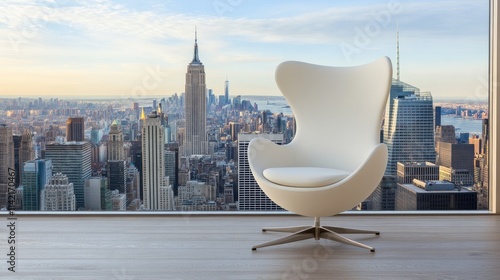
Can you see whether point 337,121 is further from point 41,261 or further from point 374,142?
point 41,261

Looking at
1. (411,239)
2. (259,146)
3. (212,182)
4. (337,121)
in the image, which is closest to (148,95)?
(212,182)

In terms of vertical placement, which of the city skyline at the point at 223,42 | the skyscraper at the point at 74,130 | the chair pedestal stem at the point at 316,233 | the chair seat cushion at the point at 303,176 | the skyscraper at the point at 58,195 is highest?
the city skyline at the point at 223,42

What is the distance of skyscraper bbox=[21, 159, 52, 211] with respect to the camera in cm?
429

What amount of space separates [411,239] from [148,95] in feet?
7.09

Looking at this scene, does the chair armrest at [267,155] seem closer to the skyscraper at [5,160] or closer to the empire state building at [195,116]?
the empire state building at [195,116]

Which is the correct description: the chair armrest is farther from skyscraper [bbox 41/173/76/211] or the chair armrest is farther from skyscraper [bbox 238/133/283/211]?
skyscraper [bbox 41/173/76/211]

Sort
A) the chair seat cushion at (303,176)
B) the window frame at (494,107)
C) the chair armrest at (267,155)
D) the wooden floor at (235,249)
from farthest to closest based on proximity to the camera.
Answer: the window frame at (494,107) < the chair armrest at (267,155) < the chair seat cushion at (303,176) < the wooden floor at (235,249)

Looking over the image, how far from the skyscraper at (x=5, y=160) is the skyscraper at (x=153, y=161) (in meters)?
0.98

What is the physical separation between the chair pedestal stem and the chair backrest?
0.40 m

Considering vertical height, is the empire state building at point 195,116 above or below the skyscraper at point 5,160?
above

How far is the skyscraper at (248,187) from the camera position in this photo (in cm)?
428

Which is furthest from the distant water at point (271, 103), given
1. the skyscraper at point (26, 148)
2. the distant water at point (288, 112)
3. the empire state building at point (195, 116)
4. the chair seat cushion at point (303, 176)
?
the skyscraper at point (26, 148)

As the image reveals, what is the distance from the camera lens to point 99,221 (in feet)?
13.2

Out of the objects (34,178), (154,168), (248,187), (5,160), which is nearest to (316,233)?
(248,187)
